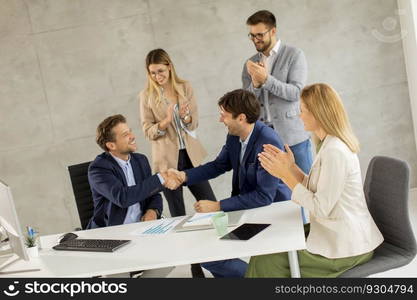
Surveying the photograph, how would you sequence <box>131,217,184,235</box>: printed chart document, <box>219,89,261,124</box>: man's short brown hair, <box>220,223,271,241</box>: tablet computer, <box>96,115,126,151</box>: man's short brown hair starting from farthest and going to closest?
1. <box>96,115,126,151</box>: man's short brown hair
2. <box>219,89,261,124</box>: man's short brown hair
3. <box>131,217,184,235</box>: printed chart document
4. <box>220,223,271,241</box>: tablet computer

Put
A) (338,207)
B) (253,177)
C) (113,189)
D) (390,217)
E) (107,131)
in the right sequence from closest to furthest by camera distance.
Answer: (338,207), (390,217), (253,177), (113,189), (107,131)

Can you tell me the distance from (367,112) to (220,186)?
1593 mm

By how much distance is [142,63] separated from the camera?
18.5 ft

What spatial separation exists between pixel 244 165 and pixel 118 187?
0.76m

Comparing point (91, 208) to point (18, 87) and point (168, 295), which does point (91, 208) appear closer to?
point (168, 295)

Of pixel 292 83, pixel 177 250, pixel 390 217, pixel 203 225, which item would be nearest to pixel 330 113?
pixel 390 217

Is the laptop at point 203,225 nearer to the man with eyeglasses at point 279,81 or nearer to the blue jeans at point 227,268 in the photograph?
the blue jeans at point 227,268

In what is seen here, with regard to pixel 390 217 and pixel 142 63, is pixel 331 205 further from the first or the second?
pixel 142 63

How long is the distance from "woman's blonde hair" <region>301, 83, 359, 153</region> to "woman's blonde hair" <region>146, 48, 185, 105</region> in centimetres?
182

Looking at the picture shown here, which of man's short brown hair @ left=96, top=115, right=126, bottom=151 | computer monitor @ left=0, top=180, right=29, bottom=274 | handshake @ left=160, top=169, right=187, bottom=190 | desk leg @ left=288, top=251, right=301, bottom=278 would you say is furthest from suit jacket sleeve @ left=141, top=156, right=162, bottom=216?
desk leg @ left=288, top=251, right=301, bottom=278

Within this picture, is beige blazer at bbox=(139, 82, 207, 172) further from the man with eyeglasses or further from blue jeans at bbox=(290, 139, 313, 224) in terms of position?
blue jeans at bbox=(290, 139, 313, 224)

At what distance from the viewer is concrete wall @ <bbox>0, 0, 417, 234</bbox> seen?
219 inches

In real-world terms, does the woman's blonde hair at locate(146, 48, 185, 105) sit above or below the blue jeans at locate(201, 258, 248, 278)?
above

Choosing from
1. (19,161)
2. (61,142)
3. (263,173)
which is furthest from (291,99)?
(19,161)
